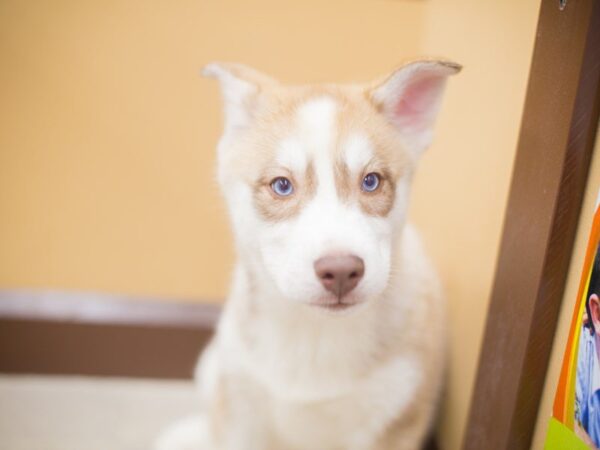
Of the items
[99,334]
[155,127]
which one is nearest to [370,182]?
[155,127]

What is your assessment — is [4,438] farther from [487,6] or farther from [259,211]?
[487,6]

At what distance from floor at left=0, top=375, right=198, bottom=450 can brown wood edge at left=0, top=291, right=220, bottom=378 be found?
0.04 metres

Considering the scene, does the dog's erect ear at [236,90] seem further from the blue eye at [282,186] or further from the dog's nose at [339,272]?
the dog's nose at [339,272]

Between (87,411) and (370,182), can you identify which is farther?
(87,411)

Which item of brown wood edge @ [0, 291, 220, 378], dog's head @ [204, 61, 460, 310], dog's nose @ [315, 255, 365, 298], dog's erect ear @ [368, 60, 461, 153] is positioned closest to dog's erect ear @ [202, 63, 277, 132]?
dog's head @ [204, 61, 460, 310]

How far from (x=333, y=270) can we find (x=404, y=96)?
1.32 ft

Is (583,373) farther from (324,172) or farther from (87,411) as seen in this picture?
(87,411)

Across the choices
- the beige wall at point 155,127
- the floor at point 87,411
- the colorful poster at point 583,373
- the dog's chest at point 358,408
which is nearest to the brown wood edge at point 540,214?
the colorful poster at point 583,373

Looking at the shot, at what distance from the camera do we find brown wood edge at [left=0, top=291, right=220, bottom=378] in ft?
5.46

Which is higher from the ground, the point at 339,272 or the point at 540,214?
the point at 540,214

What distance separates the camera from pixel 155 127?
63.1 inches

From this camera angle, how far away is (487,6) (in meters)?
1.17

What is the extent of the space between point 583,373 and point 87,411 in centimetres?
125

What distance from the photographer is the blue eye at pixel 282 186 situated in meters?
1.04
